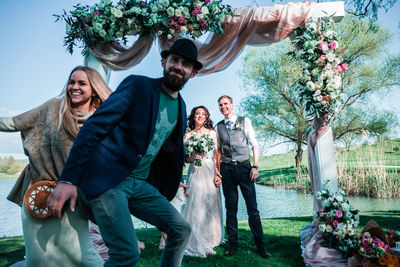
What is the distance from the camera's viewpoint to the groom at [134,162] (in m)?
1.54

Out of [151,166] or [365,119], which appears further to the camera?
[365,119]

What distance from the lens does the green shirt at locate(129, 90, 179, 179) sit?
1869 mm

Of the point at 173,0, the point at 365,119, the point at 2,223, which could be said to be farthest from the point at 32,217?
the point at 365,119

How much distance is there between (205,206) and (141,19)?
333 centimetres

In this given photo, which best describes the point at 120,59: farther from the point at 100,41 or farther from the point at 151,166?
the point at 151,166

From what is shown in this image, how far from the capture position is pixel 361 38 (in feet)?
52.5

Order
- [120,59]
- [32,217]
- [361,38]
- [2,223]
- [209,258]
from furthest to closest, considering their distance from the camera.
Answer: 1. [361,38]
2. [2,223]
3. [120,59]
4. [209,258]
5. [32,217]

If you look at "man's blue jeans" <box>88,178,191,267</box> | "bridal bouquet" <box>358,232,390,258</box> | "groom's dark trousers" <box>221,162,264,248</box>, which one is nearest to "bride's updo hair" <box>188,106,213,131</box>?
"groom's dark trousers" <box>221,162,264,248</box>

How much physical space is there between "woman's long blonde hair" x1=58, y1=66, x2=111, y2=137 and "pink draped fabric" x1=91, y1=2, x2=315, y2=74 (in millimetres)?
2481

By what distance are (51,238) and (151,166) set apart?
0.83 m

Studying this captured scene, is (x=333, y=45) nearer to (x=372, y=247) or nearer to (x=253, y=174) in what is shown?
(x=253, y=174)

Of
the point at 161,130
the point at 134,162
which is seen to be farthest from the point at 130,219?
the point at 161,130

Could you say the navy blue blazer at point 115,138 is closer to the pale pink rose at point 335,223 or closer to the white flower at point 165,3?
the pale pink rose at point 335,223

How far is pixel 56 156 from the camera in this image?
2.02 metres
